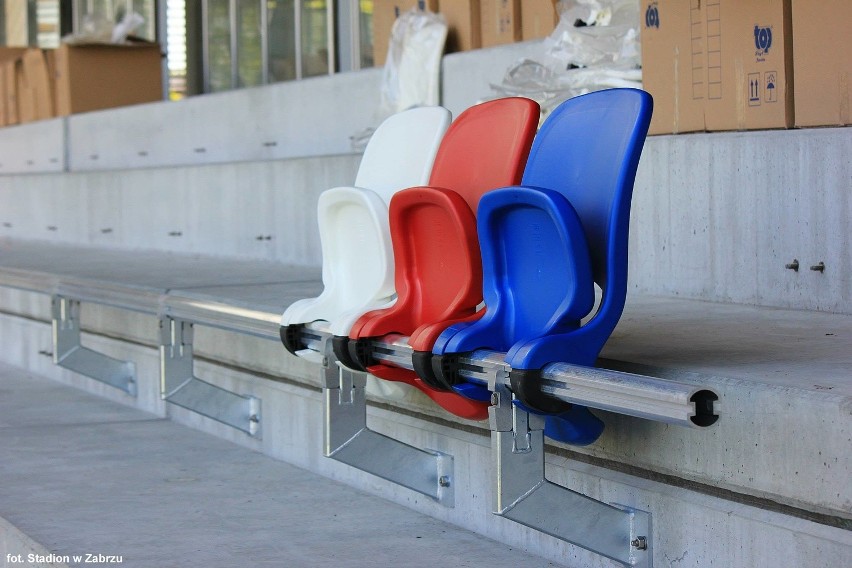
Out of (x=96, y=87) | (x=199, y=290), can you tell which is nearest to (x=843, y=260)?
(x=199, y=290)

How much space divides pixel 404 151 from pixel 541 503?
1.04 meters

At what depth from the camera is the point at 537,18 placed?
15.7 ft

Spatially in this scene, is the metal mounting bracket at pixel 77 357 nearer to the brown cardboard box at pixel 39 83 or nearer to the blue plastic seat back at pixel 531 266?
the blue plastic seat back at pixel 531 266

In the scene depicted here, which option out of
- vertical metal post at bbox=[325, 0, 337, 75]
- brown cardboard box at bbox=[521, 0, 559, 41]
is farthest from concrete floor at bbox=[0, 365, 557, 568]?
vertical metal post at bbox=[325, 0, 337, 75]

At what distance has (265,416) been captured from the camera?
349 centimetres

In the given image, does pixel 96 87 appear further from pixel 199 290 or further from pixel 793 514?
pixel 793 514

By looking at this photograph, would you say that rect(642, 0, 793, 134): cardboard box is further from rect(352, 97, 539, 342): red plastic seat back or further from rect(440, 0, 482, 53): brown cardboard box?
rect(440, 0, 482, 53): brown cardboard box

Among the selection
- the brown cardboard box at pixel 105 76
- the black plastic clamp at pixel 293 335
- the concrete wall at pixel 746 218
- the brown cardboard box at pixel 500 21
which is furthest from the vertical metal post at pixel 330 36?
the black plastic clamp at pixel 293 335

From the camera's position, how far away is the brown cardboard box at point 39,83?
1015 cm

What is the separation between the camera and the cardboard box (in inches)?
117

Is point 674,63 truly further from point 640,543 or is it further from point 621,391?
point 621,391

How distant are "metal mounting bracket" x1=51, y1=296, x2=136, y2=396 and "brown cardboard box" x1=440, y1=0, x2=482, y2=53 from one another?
1980 mm

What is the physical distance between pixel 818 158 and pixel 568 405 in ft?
3.83

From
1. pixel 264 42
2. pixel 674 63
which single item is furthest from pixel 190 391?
pixel 264 42
